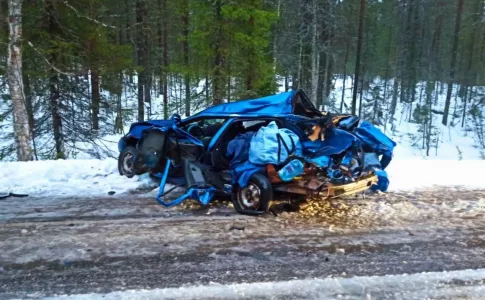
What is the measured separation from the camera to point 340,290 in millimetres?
3363

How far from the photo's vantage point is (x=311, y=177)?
211 inches

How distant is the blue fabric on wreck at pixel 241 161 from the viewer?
18.0ft

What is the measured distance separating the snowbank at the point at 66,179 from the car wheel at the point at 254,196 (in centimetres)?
198

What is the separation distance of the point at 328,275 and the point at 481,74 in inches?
1729

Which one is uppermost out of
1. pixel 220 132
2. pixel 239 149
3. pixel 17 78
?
pixel 17 78

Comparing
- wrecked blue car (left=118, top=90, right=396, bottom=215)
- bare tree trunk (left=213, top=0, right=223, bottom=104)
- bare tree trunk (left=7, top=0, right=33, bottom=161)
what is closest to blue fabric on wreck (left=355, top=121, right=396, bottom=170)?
wrecked blue car (left=118, top=90, right=396, bottom=215)

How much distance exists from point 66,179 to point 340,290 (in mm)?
5437

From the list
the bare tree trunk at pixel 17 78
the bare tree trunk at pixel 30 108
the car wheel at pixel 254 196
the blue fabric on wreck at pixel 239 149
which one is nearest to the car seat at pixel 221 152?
the blue fabric on wreck at pixel 239 149

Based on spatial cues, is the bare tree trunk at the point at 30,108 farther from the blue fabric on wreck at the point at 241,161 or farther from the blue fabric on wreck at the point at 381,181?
the blue fabric on wreck at the point at 381,181

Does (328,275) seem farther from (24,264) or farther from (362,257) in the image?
(24,264)

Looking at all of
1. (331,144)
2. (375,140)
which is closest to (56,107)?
(331,144)

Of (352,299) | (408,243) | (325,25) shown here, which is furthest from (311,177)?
(325,25)

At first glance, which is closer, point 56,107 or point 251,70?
point 56,107

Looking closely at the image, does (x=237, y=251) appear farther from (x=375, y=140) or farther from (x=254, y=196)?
(x=375, y=140)
